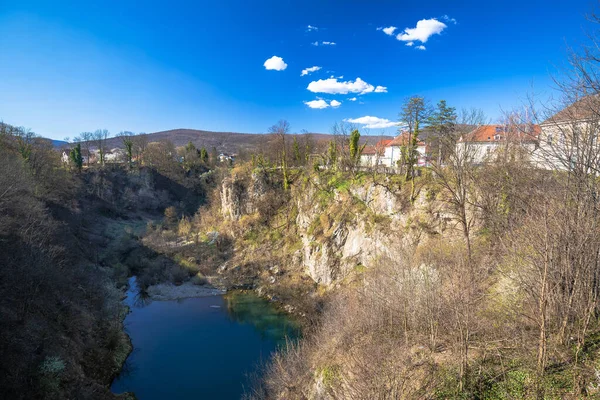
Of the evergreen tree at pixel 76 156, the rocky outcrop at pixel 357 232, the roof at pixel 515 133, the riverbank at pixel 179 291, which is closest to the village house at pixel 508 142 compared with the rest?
the roof at pixel 515 133

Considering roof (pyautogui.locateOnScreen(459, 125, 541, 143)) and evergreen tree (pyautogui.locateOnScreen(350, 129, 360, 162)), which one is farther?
evergreen tree (pyautogui.locateOnScreen(350, 129, 360, 162))

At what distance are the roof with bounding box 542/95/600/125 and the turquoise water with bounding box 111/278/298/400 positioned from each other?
847 inches

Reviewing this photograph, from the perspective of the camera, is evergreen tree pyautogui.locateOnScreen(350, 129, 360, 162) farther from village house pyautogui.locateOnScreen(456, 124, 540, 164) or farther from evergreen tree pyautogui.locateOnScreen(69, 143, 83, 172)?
evergreen tree pyautogui.locateOnScreen(69, 143, 83, 172)

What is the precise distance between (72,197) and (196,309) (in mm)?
37923

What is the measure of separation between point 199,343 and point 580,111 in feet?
89.6

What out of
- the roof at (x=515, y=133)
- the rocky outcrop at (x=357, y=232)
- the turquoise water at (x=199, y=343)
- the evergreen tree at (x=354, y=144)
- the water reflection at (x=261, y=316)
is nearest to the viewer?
the roof at (x=515, y=133)

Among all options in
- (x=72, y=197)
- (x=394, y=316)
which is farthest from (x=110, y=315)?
(x=72, y=197)

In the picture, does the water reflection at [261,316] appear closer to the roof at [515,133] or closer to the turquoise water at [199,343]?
the turquoise water at [199,343]

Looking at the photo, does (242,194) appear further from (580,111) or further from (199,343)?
(580,111)

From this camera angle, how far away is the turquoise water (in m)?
19.9

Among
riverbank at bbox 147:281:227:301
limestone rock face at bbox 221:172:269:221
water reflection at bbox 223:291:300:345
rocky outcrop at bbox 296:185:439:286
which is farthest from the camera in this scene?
limestone rock face at bbox 221:172:269:221

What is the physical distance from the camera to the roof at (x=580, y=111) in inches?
300

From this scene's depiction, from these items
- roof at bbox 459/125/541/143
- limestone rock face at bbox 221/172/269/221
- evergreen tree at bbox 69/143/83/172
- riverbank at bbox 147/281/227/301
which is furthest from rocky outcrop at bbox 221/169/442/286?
evergreen tree at bbox 69/143/83/172

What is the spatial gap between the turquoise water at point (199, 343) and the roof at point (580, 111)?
2151 cm
